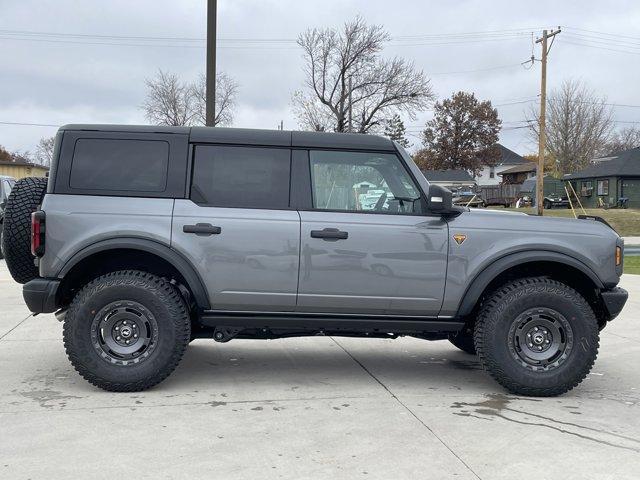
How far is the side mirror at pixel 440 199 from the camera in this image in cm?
474

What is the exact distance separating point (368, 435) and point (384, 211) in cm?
175

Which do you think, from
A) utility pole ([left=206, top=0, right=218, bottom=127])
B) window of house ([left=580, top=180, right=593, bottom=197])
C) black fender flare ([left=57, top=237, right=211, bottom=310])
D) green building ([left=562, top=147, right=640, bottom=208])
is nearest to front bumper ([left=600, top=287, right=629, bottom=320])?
black fender flare ([left=57, top=237, right=211, bottom=310])

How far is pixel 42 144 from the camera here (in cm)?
8356

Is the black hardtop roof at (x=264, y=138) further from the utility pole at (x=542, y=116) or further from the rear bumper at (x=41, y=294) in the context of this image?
the utility pole at (x=542, y=116)

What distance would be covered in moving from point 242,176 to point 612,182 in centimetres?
4728

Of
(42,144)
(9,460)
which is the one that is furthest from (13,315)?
(42,144)

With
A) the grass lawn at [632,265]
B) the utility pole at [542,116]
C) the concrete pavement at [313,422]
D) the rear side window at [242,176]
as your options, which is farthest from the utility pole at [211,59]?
the utility pole at [542,116]

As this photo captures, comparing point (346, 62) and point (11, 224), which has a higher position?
point (346, 62)

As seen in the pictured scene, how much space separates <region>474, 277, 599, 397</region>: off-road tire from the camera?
4859mm

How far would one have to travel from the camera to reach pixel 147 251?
4723mm

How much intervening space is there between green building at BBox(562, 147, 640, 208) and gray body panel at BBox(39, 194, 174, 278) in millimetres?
46813

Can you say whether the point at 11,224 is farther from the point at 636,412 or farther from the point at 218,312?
the point at 636,412

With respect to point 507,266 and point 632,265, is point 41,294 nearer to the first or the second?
point 507,266

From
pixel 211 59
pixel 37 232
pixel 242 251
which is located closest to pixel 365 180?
pixel 242 251
